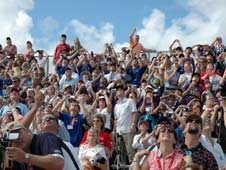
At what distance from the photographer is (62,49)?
62.3 ft

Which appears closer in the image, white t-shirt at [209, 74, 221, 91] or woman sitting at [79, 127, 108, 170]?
woman sitting at [79, 127, 108, 170]

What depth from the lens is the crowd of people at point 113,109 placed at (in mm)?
4814

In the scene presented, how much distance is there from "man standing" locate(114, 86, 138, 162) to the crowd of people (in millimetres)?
24

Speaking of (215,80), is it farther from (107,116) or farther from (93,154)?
(93,154)

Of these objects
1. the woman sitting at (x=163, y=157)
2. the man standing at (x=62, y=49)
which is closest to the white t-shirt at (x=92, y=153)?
the woman sitting at (x=163, y=157)

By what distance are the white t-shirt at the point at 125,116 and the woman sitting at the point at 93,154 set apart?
396 centimetres

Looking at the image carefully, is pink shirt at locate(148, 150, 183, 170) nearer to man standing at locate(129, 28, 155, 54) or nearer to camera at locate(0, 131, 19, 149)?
camera at locate(0, 131, 19, 149)

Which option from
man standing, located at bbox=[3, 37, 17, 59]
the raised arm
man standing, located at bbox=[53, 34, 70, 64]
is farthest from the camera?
man standing, located at bbox=[3, 37, 17, 59]

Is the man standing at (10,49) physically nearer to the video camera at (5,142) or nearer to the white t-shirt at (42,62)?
the white t-shirt at (42,62)

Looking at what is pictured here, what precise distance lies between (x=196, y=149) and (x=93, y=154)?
7.50ft

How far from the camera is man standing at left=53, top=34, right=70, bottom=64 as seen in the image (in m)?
18.9

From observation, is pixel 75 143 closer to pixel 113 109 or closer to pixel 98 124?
pixel 98 124

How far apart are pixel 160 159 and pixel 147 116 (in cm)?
600

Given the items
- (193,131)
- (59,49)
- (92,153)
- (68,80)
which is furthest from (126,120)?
(59,49)
